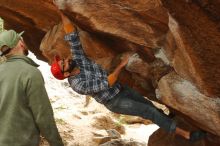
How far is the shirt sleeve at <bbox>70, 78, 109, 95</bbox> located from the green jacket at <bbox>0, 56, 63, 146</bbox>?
2.74 metres

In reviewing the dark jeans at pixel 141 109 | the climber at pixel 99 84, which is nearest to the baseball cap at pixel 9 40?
the climber at pixel 99 84

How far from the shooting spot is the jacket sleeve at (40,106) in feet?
17.9

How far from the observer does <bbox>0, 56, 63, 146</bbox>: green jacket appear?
18.0 ft

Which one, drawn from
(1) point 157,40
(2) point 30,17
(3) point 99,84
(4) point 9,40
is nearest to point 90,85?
(3) point 99,84

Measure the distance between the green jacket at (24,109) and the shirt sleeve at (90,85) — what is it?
2.74 m

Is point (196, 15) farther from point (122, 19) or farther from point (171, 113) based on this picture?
point (171, 113)

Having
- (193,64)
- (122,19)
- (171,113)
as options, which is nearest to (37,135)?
(193,64)

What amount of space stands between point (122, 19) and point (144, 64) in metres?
1.55

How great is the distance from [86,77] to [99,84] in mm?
342

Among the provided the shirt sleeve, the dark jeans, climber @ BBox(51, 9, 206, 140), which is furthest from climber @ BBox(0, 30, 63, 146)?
the dark jeans

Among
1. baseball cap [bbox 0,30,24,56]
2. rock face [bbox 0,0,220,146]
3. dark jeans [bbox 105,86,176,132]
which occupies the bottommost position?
dark jeans [bbox 105,86,176,132]

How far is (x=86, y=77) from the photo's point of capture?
8398 mm

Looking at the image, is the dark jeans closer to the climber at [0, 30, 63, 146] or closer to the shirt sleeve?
the shirt sleeve

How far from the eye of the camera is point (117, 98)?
8711 millimetres
